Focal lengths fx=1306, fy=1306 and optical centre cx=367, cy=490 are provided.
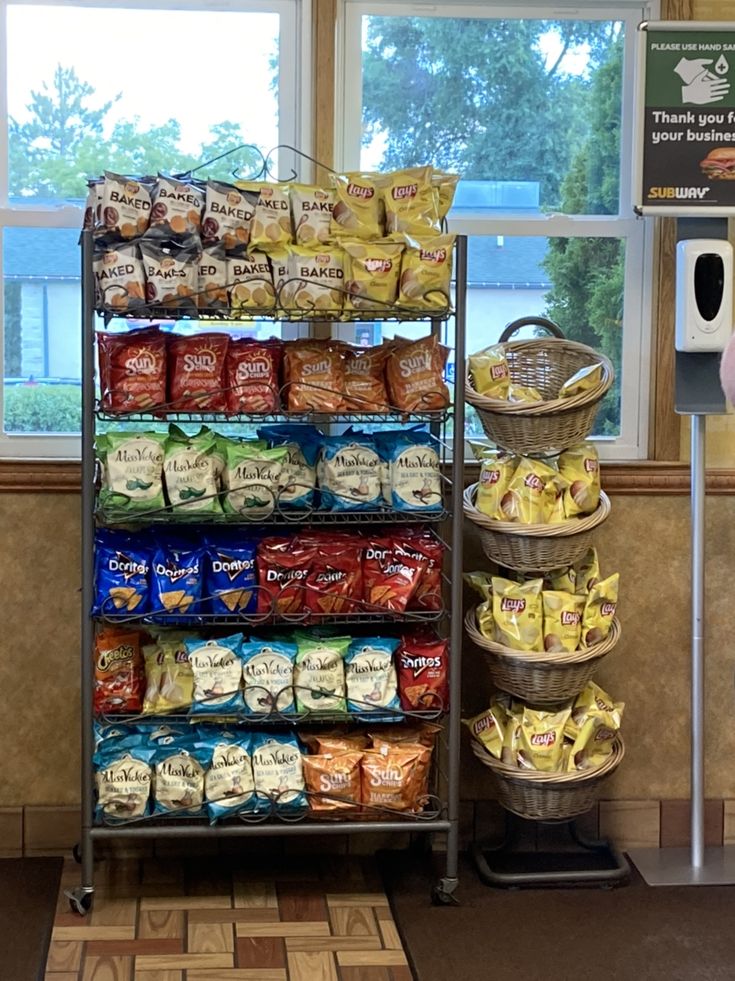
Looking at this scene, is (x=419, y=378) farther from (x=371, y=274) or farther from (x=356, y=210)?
(x=356, y=210)

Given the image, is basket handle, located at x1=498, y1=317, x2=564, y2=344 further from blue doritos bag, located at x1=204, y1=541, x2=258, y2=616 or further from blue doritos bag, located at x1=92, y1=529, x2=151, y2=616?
blue doritos bag, located at x1=92, y1=529, x2=151, y2=616

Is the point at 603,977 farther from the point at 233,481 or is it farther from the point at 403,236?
the point at 403,236

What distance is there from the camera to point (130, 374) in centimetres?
288

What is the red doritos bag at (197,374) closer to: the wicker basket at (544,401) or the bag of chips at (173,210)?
the bag of chips at (173,210)

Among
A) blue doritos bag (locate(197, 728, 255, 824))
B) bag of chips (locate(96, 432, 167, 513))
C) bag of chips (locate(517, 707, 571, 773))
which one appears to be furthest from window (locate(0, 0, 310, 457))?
bag of chips (locate(517, 707, 571, 773))

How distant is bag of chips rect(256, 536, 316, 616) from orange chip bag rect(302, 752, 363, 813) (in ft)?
1.12

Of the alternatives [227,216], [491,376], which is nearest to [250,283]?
[227,216]

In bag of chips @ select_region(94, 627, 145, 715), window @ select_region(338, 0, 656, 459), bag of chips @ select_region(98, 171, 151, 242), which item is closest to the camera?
bag of chips @ select_region(98, 171, 151, 242)

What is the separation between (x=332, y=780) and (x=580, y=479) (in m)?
0.89

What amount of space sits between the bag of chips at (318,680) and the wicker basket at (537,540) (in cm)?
45

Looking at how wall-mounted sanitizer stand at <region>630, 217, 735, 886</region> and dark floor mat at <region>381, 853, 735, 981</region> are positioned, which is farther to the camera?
wall-mounted sanitizer stand at <region>630, 217, 735, 886</region>

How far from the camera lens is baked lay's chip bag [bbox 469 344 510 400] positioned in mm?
3064

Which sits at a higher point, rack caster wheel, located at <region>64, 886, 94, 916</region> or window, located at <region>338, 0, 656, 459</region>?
window, located at <region>338, 0, 656, 459</region>

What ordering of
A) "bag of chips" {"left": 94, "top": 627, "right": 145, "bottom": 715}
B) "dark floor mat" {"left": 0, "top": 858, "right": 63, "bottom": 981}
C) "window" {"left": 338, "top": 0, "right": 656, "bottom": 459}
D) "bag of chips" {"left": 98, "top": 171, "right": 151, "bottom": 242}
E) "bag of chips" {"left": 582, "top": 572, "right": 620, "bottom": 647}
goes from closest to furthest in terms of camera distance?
"dark floor mat" {"left": 0, "top": 858, "right": 63, "bottom": 981} < "bag of chips" {"left": 98, "top": 171, "right": 151, "bottom": 242} < "bag of chips" {"left": 94, "top": 627, "right": 145, "bottom": 715} < "bag of chips" {"left": 582, "top": 572, "right": 620, "bottom": 647} < "window" {"left": 338, "top": 0, "right": 656, "bottom": 459}
